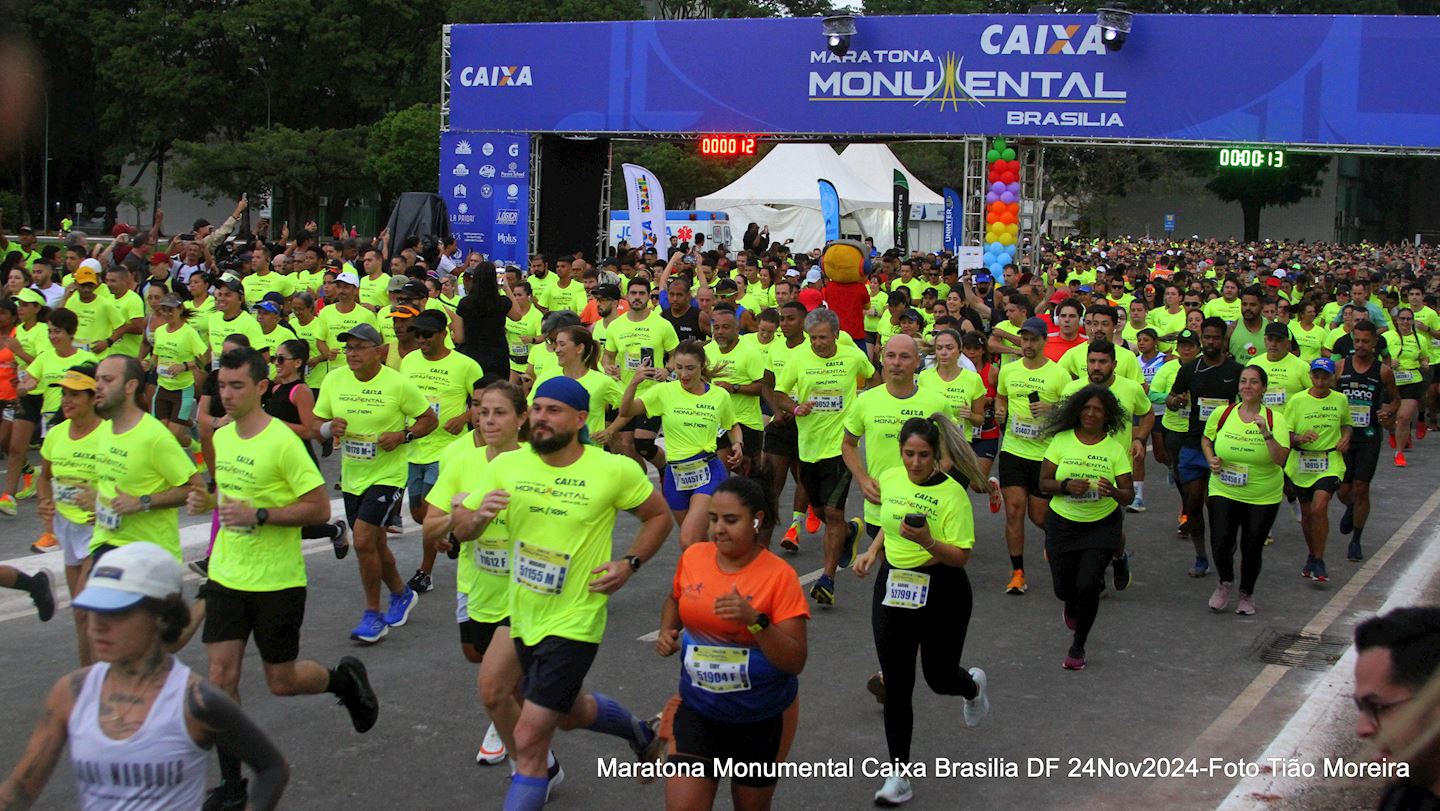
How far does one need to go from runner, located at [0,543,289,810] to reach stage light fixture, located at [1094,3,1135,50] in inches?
850

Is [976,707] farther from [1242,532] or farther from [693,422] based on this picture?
[1242,532]

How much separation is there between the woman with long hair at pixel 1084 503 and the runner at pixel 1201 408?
2.44 metres

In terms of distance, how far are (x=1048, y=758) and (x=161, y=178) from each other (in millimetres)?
48893

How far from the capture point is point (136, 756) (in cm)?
354

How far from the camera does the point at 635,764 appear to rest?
6.26 m

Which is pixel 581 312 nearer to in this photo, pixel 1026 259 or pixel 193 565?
pixel 193 565

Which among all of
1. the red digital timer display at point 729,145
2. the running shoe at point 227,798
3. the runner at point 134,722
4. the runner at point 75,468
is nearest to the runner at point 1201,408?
the running shoe at point 227,798

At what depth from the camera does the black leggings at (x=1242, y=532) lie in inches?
363

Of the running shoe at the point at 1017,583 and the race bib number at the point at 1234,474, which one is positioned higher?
the race bib number at the point at 1234,474

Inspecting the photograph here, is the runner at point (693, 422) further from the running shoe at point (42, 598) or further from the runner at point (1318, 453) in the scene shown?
the runner at point (1318, 453)

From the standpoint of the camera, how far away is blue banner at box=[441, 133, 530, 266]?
27444 mm

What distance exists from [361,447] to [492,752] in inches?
98.7

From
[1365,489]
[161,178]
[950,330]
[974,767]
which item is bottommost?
[974,767]

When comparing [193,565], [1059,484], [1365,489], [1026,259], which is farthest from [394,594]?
[1026,259]
